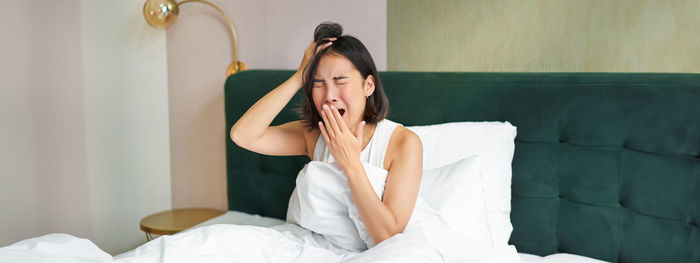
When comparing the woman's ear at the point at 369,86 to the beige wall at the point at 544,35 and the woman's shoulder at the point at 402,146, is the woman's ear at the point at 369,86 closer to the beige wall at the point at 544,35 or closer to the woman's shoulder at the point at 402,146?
the woman's shoulder at the point at 402,146

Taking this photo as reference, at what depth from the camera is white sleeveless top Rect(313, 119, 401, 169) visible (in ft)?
Answer: 5.51

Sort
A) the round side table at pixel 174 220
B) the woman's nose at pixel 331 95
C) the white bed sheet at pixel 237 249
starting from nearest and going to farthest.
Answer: the white bed sheet at pixel 237 249
the woman's nose at pixel 331 95
the round side table at pixel 174 220

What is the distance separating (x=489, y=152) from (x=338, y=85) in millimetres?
550

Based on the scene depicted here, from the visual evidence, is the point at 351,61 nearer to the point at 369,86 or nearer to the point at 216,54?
the point at 369,86

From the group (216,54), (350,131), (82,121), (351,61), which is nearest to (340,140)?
(350,131)

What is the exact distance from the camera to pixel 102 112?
2.58m

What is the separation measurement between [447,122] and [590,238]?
1.95 ft

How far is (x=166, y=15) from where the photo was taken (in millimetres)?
2549

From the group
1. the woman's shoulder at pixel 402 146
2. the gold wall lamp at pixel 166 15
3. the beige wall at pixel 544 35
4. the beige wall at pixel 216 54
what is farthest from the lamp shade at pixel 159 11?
the woman's shoulder at pixel 402 146

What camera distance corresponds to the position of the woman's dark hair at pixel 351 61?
1643 mm

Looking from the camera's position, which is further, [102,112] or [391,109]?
[102,112]

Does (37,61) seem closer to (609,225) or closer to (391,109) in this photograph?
(391,109)

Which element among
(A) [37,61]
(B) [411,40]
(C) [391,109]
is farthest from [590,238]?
(A) [37,61]

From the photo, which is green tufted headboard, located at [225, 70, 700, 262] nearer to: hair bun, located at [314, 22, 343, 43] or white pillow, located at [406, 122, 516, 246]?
white pillow, located at [406, 122, 516, 246]
